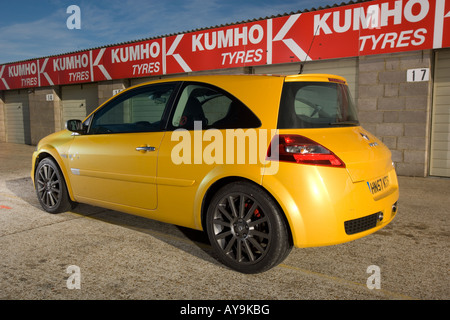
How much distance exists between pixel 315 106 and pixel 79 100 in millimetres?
15276

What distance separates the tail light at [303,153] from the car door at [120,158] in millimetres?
1287

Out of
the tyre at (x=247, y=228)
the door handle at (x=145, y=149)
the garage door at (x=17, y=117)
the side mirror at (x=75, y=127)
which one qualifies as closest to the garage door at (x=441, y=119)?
the tyre at (x=247, y=228)

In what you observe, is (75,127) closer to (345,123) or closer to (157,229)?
(157,229)

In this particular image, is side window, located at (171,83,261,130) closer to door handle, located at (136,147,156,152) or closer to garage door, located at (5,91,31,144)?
door handle, located at (136,147,156,152)

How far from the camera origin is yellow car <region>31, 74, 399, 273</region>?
271 cm

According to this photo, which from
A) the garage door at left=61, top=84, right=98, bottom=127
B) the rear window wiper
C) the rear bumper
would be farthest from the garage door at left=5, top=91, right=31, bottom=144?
the rear bumper

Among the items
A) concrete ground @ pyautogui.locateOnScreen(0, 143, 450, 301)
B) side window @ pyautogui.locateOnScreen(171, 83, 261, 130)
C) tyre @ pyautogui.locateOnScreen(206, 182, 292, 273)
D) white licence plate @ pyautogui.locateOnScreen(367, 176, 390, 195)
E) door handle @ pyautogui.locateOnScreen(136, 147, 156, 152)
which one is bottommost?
concrete ground @ pyautogui.locateOnScreen(0, 143, 450, 301)

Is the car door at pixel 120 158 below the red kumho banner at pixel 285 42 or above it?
below

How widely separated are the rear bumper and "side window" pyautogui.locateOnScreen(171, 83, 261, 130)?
534 millimetres

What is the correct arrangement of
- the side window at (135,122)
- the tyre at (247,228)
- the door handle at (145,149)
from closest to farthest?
the tyre at (247,228)
the door handle at (145,149)
the side window at (135,122)

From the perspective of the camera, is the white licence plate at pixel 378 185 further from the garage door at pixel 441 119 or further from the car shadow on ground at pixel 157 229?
the garage door at pixel 441 119

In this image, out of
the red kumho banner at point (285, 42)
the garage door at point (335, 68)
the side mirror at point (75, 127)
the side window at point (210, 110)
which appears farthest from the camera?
the garage door at point (335, 68)

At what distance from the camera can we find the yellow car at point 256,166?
107 inches

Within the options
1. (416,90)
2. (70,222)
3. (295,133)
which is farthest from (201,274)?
(416,90)
